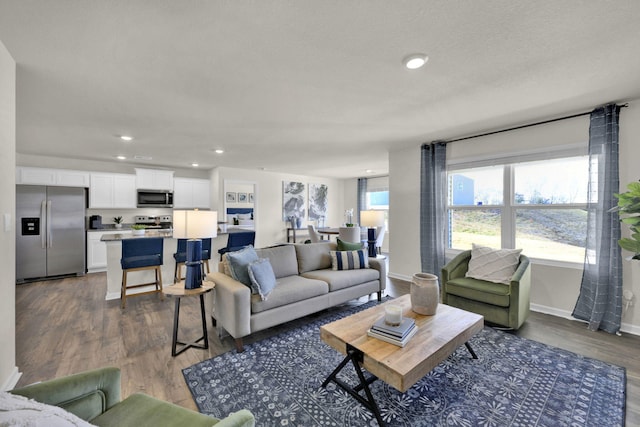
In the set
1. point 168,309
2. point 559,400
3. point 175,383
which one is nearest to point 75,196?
point 168,309

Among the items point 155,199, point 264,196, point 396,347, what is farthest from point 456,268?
point 155,199

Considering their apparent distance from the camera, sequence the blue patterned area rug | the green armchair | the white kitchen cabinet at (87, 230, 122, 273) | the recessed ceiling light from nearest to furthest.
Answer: the green armchair < the blue patterned area rug < the recessed ceiling light < the white kitchen cabinet at (87, 230, 122, 273)

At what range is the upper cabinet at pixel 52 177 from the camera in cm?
498

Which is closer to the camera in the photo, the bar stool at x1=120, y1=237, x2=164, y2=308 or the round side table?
the round side table

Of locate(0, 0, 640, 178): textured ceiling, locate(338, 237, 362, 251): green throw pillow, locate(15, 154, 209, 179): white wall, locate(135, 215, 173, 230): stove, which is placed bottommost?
locate(338, 237, 362, 251): green throw pillow

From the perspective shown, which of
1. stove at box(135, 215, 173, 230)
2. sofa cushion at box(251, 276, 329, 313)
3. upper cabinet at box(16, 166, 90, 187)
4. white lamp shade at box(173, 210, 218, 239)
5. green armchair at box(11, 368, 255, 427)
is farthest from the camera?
stove at box(135, 215, 173, 230)

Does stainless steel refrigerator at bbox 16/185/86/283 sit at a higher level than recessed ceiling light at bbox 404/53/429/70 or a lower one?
lower

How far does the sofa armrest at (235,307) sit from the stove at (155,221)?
4.88 meters

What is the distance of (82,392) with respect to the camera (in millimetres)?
1101

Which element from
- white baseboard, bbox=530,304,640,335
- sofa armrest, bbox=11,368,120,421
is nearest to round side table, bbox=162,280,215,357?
sofa armrest, bbox=11,368,120,421

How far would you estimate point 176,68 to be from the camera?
2.14m

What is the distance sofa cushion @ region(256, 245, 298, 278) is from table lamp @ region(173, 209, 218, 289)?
0.78m

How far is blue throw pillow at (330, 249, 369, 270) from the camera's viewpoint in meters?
3.58

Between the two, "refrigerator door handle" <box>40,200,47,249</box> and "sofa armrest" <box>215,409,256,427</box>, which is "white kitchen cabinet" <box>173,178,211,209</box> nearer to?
"refrigerator door handle" <box>40,200,47,249</box>
